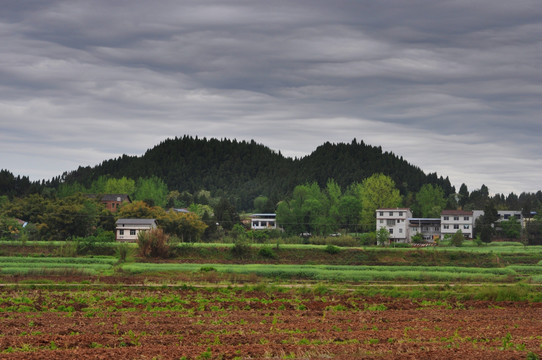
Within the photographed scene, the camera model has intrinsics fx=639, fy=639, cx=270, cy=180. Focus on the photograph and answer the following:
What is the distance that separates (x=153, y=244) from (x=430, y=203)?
300 feet

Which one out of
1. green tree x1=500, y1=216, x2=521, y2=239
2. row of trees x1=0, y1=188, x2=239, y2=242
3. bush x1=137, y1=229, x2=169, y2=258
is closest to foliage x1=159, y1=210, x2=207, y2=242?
row of trees x1=0, y1=188, x2=239, y2=242

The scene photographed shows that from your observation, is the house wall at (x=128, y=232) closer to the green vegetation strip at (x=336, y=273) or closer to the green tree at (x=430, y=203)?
the green vegetation strip at (x=336, y=273)

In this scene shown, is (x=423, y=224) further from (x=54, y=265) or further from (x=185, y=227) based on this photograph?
(x=54, y=265)

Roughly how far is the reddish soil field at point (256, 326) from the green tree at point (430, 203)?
360ft

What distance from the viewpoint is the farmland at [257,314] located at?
21359 millimetres

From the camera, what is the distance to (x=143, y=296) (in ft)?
132

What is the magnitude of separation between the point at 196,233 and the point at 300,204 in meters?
38.4

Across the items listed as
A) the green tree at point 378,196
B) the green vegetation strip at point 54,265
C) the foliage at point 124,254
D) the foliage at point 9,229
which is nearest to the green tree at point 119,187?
the foliage at point 9,229

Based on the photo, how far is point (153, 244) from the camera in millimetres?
76375

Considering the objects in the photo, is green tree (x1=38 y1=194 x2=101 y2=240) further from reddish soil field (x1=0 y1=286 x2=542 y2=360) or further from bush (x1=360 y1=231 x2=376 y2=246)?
reddish soil field (x1=0 y1=286 x2=542 y2=360)

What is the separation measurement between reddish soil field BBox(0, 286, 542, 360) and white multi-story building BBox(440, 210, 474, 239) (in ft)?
313

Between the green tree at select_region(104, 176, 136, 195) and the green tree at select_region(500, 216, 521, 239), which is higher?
the green tree at select_region(104, 176, 136, 195)

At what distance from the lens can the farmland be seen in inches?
841

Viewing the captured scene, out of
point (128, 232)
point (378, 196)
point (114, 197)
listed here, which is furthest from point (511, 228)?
point (114, 197)
